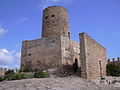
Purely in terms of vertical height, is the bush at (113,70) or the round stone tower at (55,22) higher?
the round stone tower at (55,22)

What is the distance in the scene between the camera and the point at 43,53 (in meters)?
17.4

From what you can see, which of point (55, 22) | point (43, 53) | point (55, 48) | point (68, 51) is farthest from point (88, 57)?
point (55, 22)

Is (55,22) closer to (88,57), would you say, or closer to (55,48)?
(55,48)

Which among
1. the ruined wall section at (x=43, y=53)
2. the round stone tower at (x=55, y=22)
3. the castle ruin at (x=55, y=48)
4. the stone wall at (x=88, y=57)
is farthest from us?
the round stone tower at (x=55, y=22)

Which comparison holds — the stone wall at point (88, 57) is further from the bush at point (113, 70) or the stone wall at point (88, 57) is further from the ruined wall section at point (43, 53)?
the bush at point (113, 70)

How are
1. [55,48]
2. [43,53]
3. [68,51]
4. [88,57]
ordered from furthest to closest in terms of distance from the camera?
[43,53] → [68,51] → [55,48] → [88,57]

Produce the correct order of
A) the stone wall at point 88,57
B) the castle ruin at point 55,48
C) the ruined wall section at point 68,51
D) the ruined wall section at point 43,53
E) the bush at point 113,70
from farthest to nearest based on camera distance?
1. the bush at point 113,70
2. the ruined wall section at point 43,53
3. the ruined wall section at point 68,51
4. the castle ruin at point 55,48
5. the stone wall at point 88,57

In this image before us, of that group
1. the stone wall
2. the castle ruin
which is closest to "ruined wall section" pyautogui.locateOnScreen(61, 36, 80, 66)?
the castle ruin

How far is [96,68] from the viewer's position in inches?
562

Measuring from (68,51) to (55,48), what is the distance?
1335mm

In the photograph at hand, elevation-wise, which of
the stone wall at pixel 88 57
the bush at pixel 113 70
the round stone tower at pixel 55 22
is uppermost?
the round stone tower at pixel 55 22

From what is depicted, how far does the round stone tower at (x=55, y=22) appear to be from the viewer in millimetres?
17953

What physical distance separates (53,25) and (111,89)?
961 cm

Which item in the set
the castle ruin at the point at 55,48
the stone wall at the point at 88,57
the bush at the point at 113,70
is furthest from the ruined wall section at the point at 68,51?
the bush at the point at 113,70
